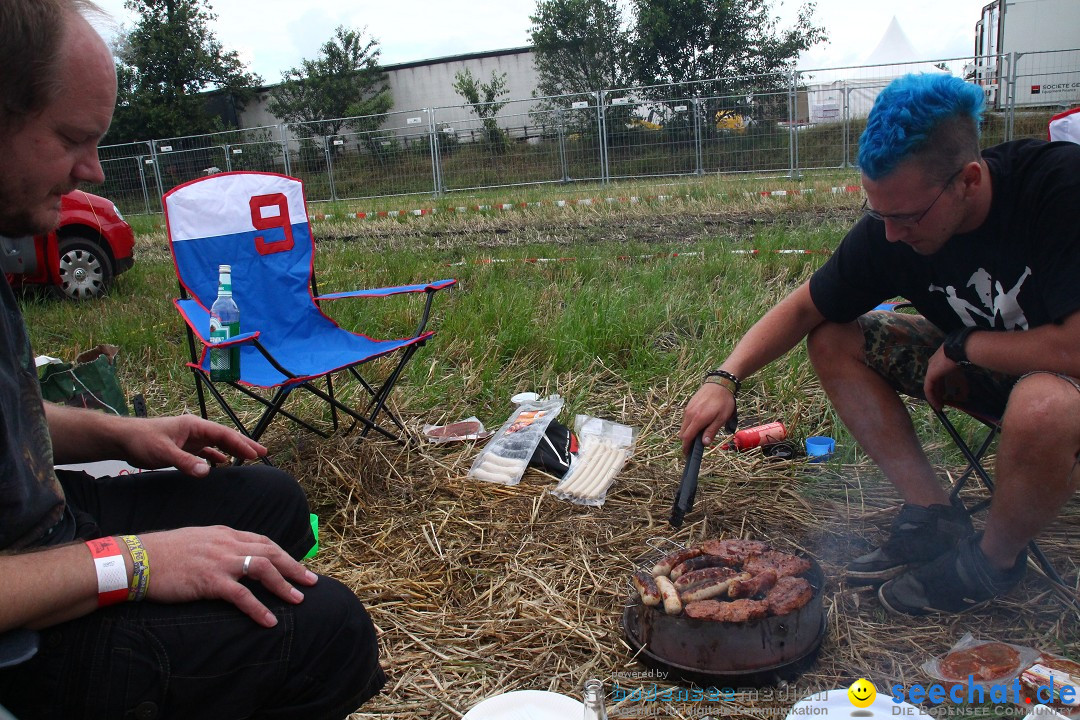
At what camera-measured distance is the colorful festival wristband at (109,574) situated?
121 centimetres

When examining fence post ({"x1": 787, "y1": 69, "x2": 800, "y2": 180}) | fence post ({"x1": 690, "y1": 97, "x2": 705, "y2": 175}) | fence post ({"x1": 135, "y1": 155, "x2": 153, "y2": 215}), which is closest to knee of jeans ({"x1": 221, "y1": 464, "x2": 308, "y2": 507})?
fence post ({"x1": 787, "y1": 69, "x2": 800, "y2": 180})

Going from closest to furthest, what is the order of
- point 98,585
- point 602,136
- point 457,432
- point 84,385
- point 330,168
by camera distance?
point 98,585, point 84,385, point 457,432, point 602,136, point 330,168

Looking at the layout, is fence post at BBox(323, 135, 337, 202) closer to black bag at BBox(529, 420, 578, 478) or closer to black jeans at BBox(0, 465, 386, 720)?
black bag at BBox(529, 420, 578, 478)

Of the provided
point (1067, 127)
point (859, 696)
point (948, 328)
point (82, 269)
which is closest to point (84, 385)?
point (859, 696)

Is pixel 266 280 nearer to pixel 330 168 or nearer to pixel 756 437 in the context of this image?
pixel 756 437

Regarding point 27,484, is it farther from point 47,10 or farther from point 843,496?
point 843,496

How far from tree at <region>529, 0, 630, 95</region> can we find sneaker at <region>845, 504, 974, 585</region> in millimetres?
29989

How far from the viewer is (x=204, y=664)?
4.01ft

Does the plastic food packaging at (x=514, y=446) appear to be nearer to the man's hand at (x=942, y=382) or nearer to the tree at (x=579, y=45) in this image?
the man's hand at (x=942, y=382)

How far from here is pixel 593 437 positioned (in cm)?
327

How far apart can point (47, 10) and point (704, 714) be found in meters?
1.85

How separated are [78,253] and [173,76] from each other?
29369mm

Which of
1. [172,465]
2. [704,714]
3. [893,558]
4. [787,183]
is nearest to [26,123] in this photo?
[172,465]

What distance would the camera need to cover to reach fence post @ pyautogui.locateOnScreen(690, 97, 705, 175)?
14883 mm
